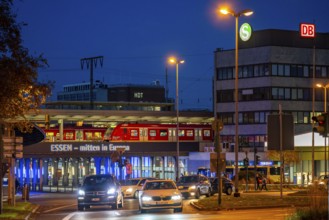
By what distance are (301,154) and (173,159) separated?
57.8ft

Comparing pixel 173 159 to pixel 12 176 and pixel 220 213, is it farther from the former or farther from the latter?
pixel 220 213

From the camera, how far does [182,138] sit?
83812 millimetres

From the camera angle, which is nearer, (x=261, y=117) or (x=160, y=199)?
(x=160, y=199)

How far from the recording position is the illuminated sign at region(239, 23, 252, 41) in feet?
276

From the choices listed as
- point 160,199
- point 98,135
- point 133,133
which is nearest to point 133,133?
point 133,133

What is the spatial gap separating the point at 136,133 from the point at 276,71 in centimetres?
2135

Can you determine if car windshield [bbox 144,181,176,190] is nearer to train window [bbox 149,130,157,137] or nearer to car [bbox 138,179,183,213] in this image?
car [bbox 138,179,183,213]

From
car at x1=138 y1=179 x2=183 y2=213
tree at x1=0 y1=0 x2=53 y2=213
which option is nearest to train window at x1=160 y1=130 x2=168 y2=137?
car at x1=138 y1=179 x2=183 y2=213

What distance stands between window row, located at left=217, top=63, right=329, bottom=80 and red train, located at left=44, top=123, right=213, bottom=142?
12.1m

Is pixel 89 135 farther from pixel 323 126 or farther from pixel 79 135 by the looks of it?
pixel 323 126

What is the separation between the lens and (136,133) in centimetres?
8200

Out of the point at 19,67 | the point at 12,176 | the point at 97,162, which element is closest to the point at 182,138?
the point at 97,162

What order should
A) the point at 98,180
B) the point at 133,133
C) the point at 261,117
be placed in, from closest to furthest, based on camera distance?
the point at 98,180 → the point at 133,133 → the point at 261,117

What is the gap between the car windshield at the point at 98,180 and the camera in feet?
122
